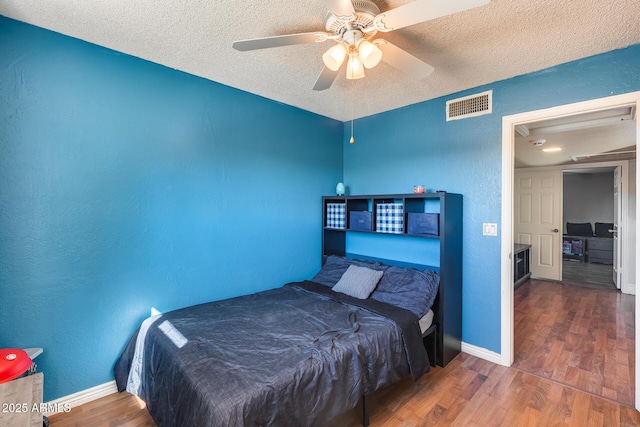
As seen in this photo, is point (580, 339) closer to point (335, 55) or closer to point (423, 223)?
point (423, 223)

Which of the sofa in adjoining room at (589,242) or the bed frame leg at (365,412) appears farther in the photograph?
the sofa in adjoining room at (589,242)

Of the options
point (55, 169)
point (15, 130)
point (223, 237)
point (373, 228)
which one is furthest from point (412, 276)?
point (15, 130)

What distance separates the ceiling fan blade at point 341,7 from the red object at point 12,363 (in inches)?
93.7

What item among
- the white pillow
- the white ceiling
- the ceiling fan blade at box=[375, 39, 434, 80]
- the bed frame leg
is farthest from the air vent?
the bed frame leg

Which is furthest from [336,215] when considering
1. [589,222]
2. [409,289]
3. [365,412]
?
[589,222]

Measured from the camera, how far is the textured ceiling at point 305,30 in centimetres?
160

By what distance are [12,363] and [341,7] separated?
2.42m

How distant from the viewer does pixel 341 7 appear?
1.24 m

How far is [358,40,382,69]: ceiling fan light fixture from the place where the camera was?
1.47m

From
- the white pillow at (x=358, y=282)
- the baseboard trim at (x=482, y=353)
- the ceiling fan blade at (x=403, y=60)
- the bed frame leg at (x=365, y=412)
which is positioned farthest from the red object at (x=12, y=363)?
the baseboard trim at (x=482, y=353)

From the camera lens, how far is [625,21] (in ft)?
5.58

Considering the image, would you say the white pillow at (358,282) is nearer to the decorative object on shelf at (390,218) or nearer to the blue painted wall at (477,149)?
the decorative object on shelf at (390,218)

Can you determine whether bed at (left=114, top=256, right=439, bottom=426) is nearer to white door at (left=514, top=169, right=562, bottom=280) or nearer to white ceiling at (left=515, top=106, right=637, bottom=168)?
white ceiling at (left=515, top=106, right=637, bottom=168)

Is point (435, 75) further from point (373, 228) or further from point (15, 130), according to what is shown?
point (15, 130)
